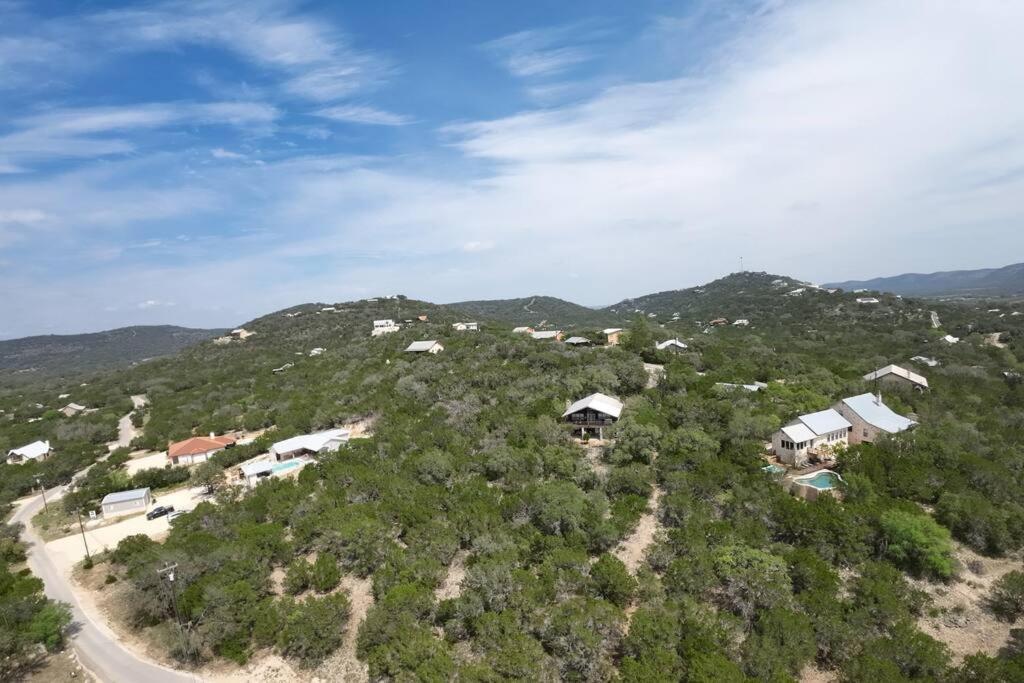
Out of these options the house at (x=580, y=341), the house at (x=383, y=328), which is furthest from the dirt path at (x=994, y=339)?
the house at (x=383, y=328)

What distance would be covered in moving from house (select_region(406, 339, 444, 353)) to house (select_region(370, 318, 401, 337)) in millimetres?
19412

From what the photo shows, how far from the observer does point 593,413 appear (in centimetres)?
3534

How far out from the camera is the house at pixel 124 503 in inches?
1361

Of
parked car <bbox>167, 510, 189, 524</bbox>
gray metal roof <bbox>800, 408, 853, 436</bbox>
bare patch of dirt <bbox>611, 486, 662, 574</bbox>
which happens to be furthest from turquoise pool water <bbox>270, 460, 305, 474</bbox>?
gray metal roof <bbox>800, 408, 853, 436</bbox>

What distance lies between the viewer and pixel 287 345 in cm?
9075

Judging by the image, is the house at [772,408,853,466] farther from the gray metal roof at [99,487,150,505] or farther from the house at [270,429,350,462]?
the gray metal roof at [99,487,150,505]

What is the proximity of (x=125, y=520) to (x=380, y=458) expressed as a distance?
1854 cm

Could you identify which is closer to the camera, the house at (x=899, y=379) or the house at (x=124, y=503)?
the house at (x=124, y=503)

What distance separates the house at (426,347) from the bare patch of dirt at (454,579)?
37330 mm

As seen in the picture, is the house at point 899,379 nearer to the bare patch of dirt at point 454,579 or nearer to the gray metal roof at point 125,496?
the bare patch of dirt at point 454,579

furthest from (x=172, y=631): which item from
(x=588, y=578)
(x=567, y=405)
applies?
(x=567, y=405)

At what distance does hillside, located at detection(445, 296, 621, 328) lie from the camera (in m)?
150

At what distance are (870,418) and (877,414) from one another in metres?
1.03

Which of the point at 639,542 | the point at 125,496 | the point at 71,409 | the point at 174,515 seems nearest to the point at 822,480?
the point at 639,542
